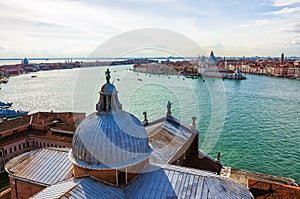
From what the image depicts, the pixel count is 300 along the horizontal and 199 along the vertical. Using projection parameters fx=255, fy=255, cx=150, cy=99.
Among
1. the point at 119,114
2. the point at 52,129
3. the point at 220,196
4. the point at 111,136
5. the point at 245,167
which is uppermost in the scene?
the point at 119,114

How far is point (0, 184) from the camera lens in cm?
1616

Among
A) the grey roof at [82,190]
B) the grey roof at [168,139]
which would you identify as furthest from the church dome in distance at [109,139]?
the grey roof at [168,139]

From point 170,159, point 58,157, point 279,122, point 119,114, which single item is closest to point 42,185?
point 58,157

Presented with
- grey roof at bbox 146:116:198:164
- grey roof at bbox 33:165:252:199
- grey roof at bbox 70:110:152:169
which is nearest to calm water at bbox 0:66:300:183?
grey roof at bbox 146:116:198:164

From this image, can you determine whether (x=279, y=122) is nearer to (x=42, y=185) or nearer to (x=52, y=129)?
(x=52, y=129)

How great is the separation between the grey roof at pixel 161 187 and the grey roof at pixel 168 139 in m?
2.35

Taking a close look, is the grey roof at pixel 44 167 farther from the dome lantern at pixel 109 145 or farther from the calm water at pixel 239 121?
the calm water at pixel 239 121

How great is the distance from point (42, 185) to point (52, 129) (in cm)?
1342

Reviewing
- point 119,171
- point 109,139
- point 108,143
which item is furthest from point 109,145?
point 119,171

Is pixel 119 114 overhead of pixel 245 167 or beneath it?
overhead

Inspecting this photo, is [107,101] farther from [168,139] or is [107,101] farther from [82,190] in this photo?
[168,139]

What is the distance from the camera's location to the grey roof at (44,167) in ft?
30.7

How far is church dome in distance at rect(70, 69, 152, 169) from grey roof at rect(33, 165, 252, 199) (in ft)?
2.07

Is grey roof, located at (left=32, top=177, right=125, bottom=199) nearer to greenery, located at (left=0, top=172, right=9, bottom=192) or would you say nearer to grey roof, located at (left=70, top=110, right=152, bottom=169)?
grey roof, located at (left=70, top=110, right=152, bottom=169)
